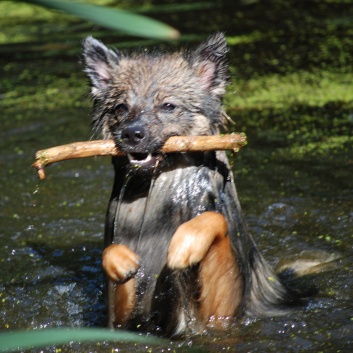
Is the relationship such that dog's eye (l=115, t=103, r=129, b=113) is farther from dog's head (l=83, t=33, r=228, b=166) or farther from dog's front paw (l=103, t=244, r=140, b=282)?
dog's front paw (l=103, t=244, r=140, b=282)

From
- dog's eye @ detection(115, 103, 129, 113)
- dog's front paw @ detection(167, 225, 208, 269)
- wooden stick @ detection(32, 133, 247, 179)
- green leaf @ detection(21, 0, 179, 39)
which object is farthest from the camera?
dog's eye @ detection(115, 103, 129, 113)

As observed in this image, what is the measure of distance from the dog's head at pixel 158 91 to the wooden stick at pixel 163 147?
0.06m

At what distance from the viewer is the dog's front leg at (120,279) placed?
348 cm

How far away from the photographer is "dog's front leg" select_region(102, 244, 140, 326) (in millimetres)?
3479

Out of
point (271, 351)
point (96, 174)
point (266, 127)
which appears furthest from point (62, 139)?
point (271, 351)

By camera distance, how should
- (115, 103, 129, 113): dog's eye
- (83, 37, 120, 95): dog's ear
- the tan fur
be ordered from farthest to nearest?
1. (83, 37, 120, 95): dog's ear
2. (115, 103, 129, 113): dog's eye
3. the tan fur

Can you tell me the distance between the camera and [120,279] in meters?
3.48

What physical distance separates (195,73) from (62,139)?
3.59 m

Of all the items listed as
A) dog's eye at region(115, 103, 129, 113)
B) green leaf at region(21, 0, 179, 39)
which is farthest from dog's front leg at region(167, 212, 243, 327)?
green leaf at region(21, 0, 179, 39)

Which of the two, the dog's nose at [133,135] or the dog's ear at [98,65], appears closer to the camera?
the dog's nose at [133,135]

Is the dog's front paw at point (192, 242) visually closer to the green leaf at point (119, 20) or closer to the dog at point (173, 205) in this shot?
the dog at point (173, 205)

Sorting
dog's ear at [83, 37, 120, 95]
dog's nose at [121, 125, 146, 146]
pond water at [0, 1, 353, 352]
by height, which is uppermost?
dog's ear at [83, 37, 120, 95]

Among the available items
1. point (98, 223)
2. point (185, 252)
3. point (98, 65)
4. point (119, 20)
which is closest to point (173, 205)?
point (185, 252)

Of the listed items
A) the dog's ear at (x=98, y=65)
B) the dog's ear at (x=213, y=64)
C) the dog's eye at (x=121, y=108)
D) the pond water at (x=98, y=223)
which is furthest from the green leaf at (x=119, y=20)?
the dog's ear at (x=98, y=65)
